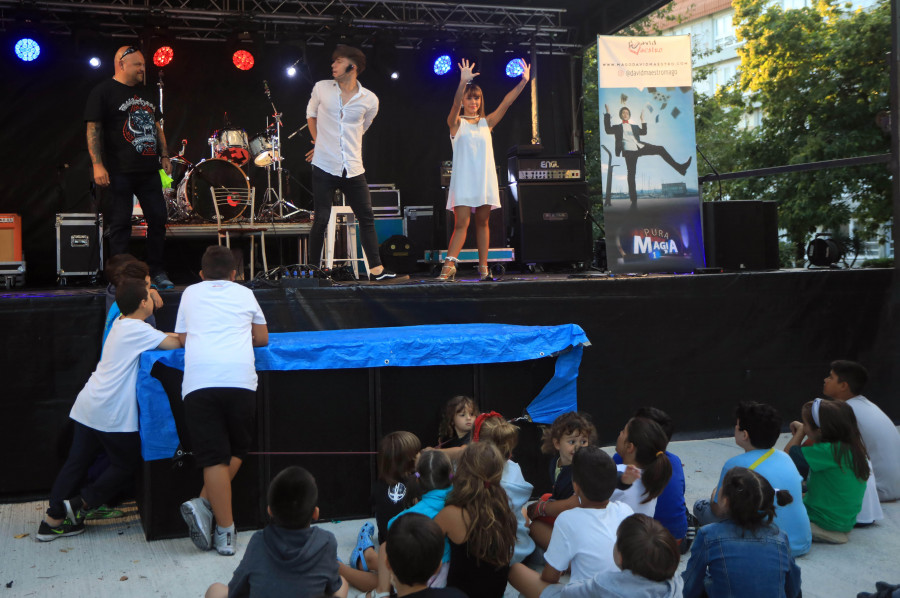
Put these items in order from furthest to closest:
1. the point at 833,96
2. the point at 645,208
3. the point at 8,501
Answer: the point at 833,96 < the point at 645,208 < the point at 8,501

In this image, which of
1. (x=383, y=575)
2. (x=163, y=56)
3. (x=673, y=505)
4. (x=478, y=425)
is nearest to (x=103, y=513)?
(x=478, y=425)

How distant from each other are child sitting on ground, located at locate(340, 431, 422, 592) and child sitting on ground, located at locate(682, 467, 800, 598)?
51.0 inches

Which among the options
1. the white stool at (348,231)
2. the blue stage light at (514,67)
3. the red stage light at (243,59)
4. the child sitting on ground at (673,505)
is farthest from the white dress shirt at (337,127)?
the blue stage light at (514,67)

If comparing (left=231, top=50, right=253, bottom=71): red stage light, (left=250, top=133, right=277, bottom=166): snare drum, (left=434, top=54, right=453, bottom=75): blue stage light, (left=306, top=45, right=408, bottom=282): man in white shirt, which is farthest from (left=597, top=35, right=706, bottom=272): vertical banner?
(left=231, top=50, right=253, bottom=71): red stage light

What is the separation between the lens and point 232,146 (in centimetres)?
1023

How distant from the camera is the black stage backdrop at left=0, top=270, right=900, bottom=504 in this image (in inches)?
199

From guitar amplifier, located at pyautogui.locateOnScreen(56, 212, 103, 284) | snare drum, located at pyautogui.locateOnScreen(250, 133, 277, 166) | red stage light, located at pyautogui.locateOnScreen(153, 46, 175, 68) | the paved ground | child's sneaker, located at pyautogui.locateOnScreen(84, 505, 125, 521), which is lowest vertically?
the paved ground

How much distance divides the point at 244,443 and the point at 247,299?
0.76 metres

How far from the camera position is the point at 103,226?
30.0 ft

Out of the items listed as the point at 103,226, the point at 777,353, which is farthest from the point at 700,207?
the point at 103,226

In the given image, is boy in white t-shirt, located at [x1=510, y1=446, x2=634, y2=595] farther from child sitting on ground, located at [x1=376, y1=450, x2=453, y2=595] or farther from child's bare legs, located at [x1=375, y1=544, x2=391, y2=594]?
child's bare legs, located at [x1=375, y1=544, x2=391, y2=594]

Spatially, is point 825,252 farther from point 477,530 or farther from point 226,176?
point 477,530

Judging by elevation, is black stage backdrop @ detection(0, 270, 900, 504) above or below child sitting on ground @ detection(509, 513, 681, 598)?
above

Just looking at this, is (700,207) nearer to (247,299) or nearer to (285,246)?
(247,299)
